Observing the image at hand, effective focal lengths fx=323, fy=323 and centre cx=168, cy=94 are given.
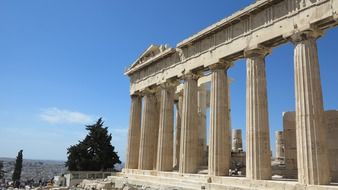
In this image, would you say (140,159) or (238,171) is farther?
(140,159)

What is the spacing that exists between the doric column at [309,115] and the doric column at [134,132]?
722 inches

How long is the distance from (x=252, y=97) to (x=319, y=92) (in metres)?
3.74

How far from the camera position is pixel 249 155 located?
58.2ft

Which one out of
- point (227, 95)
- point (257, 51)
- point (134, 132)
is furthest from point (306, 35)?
point (134, 132)

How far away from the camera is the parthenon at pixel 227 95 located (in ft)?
50.1

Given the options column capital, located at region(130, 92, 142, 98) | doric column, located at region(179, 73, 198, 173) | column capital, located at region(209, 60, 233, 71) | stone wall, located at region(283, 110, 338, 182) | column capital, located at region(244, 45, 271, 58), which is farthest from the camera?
column capital, located at region(130, 92, 142, 98)

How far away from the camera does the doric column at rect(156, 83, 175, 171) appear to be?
25766 millimetres

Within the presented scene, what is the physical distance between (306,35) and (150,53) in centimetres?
1688

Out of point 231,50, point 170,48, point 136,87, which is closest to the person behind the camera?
point 231,50

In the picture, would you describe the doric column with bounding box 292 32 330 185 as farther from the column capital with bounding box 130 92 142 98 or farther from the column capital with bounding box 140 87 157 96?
the column capital with bounding box 130 92 142 98

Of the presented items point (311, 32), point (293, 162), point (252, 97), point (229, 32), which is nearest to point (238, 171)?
point (293, 162)

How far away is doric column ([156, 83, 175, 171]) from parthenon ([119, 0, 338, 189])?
0.08 m

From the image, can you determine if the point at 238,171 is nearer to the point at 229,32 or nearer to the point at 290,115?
the point at 290,115

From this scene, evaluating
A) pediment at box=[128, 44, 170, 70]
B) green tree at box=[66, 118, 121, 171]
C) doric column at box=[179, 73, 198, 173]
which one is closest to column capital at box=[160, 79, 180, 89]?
doric column at box=[179, 73, 198, 173]
